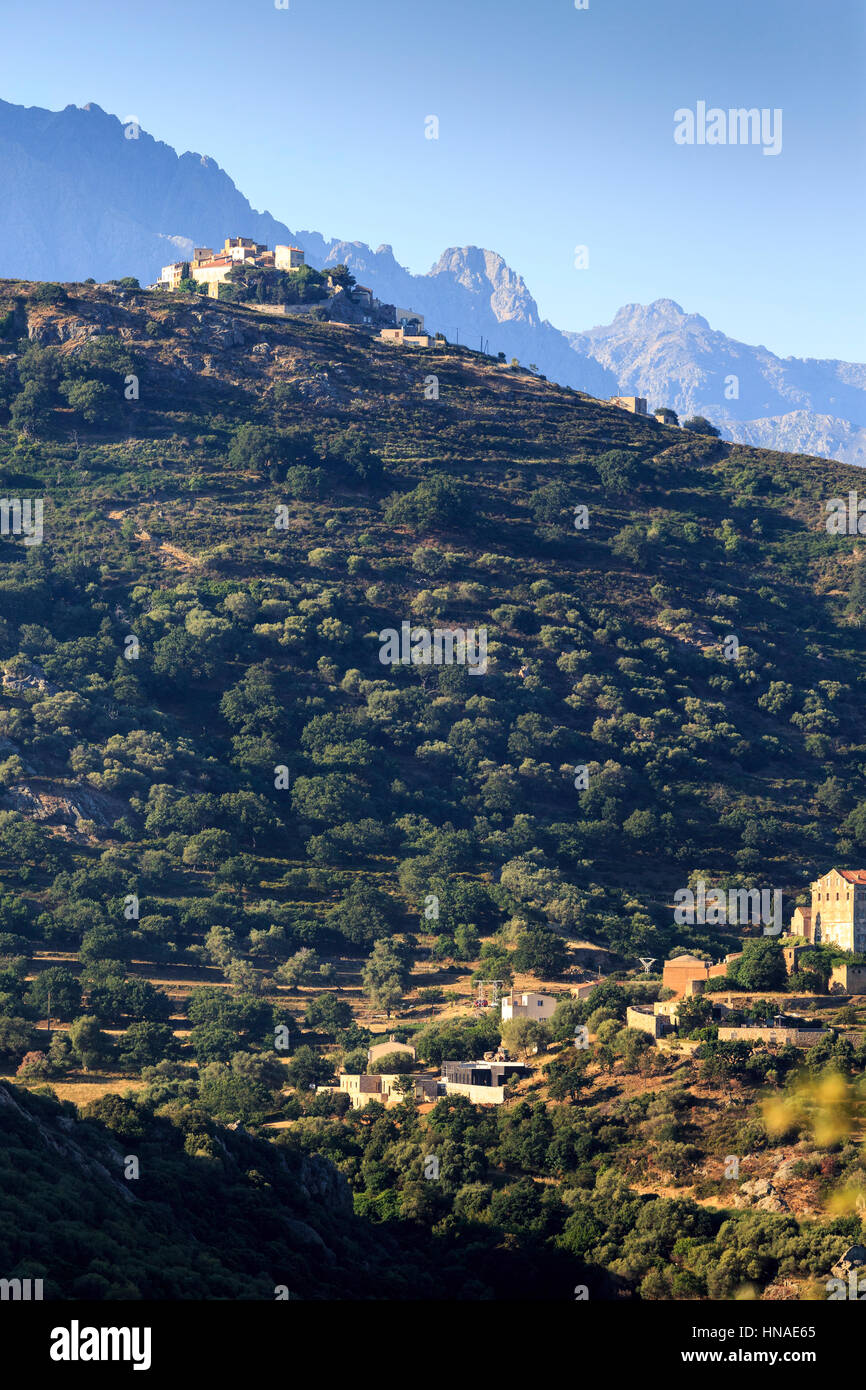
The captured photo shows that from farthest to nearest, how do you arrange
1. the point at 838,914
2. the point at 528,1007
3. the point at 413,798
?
the point at 413,798
the point at 838,914
the point at 528,1007

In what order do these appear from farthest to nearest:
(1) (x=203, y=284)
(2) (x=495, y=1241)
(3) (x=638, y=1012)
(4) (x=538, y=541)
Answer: (1) (x=203, y=284) → (4) (x=538, y=541) → (3) (x=638, y=1012) → (2) (x=495, y=1241)

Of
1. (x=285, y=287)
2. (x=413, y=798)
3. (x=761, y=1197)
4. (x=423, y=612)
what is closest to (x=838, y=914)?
(x=761, y=1197)

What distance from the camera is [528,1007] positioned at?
65.0 metres

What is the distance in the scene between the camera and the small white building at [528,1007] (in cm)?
6469

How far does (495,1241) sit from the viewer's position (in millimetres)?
48938

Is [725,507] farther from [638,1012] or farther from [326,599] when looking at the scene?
[638,1012]

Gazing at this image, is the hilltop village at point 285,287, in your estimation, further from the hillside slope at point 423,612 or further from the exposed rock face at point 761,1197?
the exposed rock face at point 761,1197

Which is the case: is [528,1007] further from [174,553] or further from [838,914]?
[174,553]

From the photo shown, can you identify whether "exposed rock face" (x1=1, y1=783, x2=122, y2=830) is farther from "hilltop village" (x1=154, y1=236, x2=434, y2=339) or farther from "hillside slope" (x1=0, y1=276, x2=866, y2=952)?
"hilltop village" (x1=154, y1=236, x2=434, y2=339)

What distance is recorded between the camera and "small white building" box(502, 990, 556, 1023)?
64688mm

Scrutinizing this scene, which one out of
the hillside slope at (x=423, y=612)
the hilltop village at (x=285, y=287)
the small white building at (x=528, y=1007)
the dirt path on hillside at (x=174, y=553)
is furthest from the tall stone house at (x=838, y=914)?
the hilltop village at (x=285, y=287)

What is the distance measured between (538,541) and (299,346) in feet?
88.6
